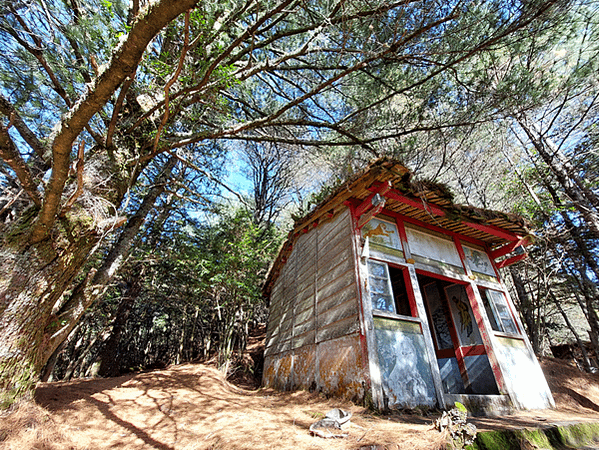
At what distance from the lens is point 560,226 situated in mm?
7148

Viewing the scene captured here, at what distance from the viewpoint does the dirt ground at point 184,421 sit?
97.4 inches

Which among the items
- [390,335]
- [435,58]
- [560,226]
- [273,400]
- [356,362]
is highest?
[435,58]

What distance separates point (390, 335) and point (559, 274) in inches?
262

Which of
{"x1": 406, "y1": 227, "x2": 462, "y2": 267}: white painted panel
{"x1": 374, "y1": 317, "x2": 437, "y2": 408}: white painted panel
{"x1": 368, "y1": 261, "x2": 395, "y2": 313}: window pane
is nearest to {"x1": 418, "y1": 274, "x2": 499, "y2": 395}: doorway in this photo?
{"x1": 406, "y1": 227, "x2": 462, "y2": 267}: white painted panel

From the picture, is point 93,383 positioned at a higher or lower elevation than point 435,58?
lower

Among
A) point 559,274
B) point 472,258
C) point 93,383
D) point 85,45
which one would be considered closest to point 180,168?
point 85,45

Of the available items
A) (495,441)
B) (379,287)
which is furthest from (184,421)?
(495,441)

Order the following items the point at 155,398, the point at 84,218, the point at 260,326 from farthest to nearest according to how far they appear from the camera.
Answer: the point at 260,326, the point at 155,398, the point at 84,218

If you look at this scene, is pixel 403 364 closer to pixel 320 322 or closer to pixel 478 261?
pixel 320 322

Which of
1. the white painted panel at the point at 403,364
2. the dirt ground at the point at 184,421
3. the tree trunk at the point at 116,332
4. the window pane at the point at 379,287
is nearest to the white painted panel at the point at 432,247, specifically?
the window pane at the point at 379,287

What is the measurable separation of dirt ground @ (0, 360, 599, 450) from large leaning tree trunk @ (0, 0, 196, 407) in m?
0.55

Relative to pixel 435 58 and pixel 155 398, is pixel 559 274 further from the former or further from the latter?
pixel 155 398

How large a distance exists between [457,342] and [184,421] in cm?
568

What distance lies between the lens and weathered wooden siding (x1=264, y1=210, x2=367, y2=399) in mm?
4133
